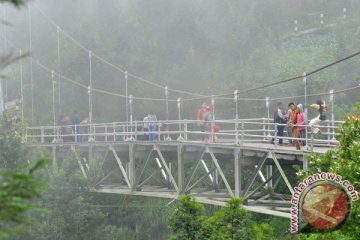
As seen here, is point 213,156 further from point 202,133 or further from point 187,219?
point 187,219

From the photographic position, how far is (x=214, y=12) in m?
60.2

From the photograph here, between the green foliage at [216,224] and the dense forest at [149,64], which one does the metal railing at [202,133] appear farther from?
the green foliage at [216,224]

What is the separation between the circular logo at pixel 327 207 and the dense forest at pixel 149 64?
22530 mm

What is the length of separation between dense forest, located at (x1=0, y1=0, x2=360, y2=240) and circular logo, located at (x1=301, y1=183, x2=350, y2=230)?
2253 centimetres

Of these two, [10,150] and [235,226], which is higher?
[10,150]

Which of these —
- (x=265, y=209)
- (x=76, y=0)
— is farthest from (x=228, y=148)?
(x=76, y=0)

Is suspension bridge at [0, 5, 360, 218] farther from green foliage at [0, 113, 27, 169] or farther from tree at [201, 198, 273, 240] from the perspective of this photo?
green foliage at [0, 113, 27, 169]

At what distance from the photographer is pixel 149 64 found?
57.1 metres

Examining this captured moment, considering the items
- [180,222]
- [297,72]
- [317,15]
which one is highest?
[317,15]

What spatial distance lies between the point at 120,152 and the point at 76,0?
2796cm

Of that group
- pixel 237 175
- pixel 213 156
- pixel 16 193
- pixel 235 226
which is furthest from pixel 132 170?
pixel 16 193

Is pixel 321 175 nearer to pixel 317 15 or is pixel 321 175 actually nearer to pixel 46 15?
pixel 317 15

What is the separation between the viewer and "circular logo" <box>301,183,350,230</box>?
13.1 meters

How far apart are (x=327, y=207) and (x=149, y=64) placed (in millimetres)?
44117
